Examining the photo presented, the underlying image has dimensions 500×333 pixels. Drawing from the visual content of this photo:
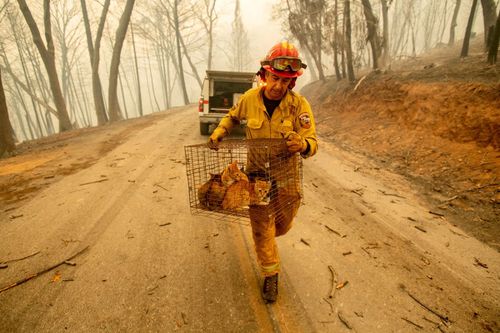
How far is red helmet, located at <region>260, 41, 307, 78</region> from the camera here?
2.51 metres

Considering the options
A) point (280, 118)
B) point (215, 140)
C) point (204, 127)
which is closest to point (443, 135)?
point (280, 118)

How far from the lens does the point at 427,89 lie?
8359 mm

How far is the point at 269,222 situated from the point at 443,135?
6.60 metres

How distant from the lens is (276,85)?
2.59m

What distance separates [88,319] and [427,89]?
9.84 m

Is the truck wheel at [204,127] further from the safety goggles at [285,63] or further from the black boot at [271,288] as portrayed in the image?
the black boot at [271,288]

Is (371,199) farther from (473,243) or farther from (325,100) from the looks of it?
(325,100)

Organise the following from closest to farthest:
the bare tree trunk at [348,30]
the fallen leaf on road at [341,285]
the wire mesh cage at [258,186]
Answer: the wire mesh cage at [258,186], the fallen leaf on road at [341,285], the bare tree trunk at [348,30]

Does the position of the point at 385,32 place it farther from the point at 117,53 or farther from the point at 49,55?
the point at 49,55

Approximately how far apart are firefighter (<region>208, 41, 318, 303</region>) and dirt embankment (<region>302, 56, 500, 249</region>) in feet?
11.6

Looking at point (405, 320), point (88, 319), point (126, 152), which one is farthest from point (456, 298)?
point (126, 152)

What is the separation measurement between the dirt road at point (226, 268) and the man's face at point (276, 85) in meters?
Answer: 2.05

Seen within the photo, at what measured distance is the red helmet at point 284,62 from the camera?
251 cm

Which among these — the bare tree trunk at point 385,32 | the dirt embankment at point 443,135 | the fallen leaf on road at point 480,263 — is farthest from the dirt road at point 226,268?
the bare tree trunk at point 385,32
